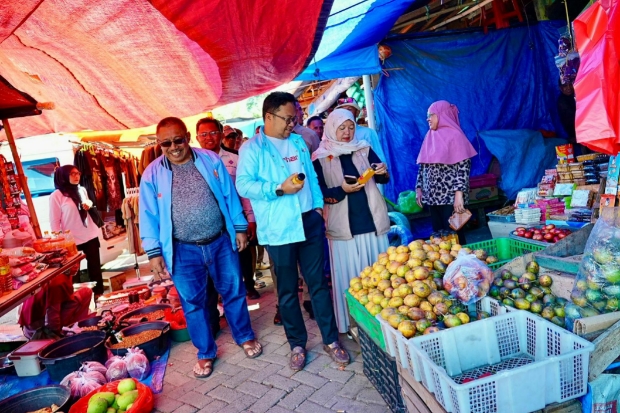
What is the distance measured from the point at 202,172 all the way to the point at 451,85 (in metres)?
4.84

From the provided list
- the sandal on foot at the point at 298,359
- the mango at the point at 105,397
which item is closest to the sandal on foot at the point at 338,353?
the sandal on foot at the point at 298,359

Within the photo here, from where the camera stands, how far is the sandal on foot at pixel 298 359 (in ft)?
11.1

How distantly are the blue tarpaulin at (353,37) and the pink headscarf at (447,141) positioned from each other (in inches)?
47.2

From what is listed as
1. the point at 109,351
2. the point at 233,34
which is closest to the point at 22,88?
the point at 233,34

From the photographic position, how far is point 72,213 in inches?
243

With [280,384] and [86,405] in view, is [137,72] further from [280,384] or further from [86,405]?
[280,384]

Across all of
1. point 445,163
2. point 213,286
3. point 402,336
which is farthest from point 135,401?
point 445,163

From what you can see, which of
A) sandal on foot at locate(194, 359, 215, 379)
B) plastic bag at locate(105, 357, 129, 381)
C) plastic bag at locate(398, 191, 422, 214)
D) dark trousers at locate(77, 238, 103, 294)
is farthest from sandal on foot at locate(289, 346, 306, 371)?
dark trousers at locate(77, 238, 103, 294)

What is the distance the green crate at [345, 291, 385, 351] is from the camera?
2.62 meters

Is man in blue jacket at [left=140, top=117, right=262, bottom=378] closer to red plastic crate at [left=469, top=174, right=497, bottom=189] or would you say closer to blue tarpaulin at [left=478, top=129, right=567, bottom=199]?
red plastic crate at [left=469, top=174, right=497, bottom=189]

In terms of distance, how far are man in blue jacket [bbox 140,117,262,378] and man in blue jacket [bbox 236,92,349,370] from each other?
0.46m

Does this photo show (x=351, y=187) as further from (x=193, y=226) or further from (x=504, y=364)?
(x=504, y=364)

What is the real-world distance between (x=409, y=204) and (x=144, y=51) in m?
4.51

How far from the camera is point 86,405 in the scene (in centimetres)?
294
